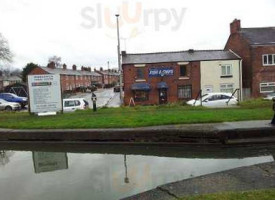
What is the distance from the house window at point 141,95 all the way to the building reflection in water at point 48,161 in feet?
89.9

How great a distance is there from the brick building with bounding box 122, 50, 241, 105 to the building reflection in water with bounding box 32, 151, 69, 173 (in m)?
27.5

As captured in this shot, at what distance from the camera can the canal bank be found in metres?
12.9

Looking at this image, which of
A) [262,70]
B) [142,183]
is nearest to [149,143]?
[142,183]

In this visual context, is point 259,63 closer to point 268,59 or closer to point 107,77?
point 268,59

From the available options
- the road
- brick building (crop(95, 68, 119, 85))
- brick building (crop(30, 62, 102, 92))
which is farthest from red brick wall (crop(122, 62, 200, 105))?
brick building (crop(95, 68, 119, 85))

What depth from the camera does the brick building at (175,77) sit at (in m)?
40.5

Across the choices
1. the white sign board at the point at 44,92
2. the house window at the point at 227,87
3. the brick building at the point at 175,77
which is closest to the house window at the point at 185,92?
the brick building at the point at 175,77

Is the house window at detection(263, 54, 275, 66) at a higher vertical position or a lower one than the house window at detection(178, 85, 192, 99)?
A: higher

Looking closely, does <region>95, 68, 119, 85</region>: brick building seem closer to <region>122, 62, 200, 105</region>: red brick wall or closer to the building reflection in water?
<region>122, 62, 200, 105</region>: red brick wall

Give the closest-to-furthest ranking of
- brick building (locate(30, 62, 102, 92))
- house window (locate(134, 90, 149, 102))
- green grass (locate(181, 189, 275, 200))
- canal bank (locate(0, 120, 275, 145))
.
Answer: green grass (locate(181, 189, 275, 200)) < canal bank (locate(0, 120, 275, 145)) < house window (locate(134, 90, 149, 102)) < brick building (locate(30, 62, 102, 92))

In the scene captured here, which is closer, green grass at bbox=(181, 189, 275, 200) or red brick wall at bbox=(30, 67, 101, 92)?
green grass at bbox=(181, 189, 275, 200)

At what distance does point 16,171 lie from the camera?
11.0 m

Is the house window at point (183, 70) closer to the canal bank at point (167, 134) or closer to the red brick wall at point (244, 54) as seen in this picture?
the red brick wall at point (244, 54)

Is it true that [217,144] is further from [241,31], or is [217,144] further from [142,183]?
[241,31]
